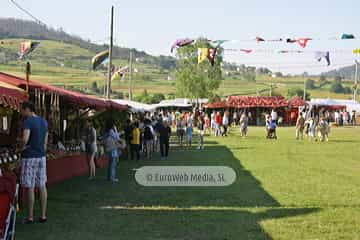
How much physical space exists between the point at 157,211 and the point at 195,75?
2566 inches

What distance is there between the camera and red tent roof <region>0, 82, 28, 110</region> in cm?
913

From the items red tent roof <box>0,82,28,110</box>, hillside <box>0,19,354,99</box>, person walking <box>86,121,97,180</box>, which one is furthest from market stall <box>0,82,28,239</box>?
hillside <box>0,19,354,99</box>

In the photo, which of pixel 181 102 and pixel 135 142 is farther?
pixel 181 102

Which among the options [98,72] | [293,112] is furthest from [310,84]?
[293,112]

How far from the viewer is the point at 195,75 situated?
7519 cm

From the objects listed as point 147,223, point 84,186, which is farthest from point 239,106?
point 147,223

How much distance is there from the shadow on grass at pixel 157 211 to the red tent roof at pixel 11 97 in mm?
1908

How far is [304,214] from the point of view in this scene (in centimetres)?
1016

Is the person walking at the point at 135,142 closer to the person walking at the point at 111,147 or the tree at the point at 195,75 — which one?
the person walking at the point at 111,147

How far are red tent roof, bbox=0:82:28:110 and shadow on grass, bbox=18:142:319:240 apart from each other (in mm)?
1908

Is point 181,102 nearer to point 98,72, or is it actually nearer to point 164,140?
point 98,72

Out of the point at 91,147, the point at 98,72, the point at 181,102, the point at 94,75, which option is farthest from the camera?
the point at 94,75

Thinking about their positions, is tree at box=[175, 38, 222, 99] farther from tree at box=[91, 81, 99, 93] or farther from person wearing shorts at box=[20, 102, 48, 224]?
person wearing shorts at box=[20, 102, 48, 224]

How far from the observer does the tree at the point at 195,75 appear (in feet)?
245
